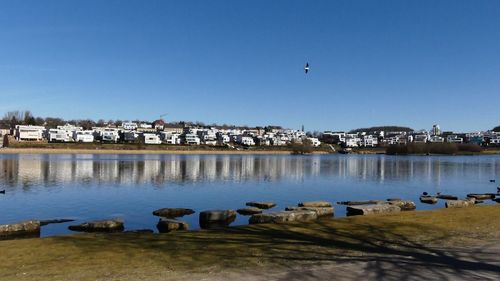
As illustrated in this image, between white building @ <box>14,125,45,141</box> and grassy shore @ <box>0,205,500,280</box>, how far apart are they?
168m

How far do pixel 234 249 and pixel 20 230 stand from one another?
1173cm

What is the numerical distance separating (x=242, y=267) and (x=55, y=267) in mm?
4077

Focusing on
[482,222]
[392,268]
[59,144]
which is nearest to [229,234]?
[392,268]

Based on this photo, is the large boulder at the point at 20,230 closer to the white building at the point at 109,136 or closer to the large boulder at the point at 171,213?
the large boulder at the point at 171,213

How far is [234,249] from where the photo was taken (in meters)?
11.4

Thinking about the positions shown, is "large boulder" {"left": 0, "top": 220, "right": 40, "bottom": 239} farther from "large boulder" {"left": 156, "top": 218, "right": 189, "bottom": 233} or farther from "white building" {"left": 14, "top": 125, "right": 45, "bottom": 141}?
"white building" {"left": 14, "top": 125, "right": 45, "bottom": 141}

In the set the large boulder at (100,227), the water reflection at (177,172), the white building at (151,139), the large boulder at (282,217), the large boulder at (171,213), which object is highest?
the white building at (151,139)

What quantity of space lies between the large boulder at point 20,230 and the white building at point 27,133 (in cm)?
15935

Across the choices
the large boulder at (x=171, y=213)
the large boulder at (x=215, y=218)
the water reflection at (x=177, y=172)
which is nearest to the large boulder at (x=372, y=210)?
the large boulder at (x=215, y=218)

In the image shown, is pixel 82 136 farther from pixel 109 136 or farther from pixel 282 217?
pixel 282 217

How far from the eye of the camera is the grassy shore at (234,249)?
31.1ft

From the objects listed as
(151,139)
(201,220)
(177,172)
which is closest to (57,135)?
(151,139)

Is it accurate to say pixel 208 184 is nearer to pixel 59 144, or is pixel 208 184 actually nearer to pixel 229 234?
pixel 229 234

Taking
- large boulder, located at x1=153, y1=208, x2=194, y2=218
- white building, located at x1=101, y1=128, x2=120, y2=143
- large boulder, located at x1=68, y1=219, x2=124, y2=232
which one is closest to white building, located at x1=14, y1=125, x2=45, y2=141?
white building, located at x1=101, y1=128, x2=120, y2=143
